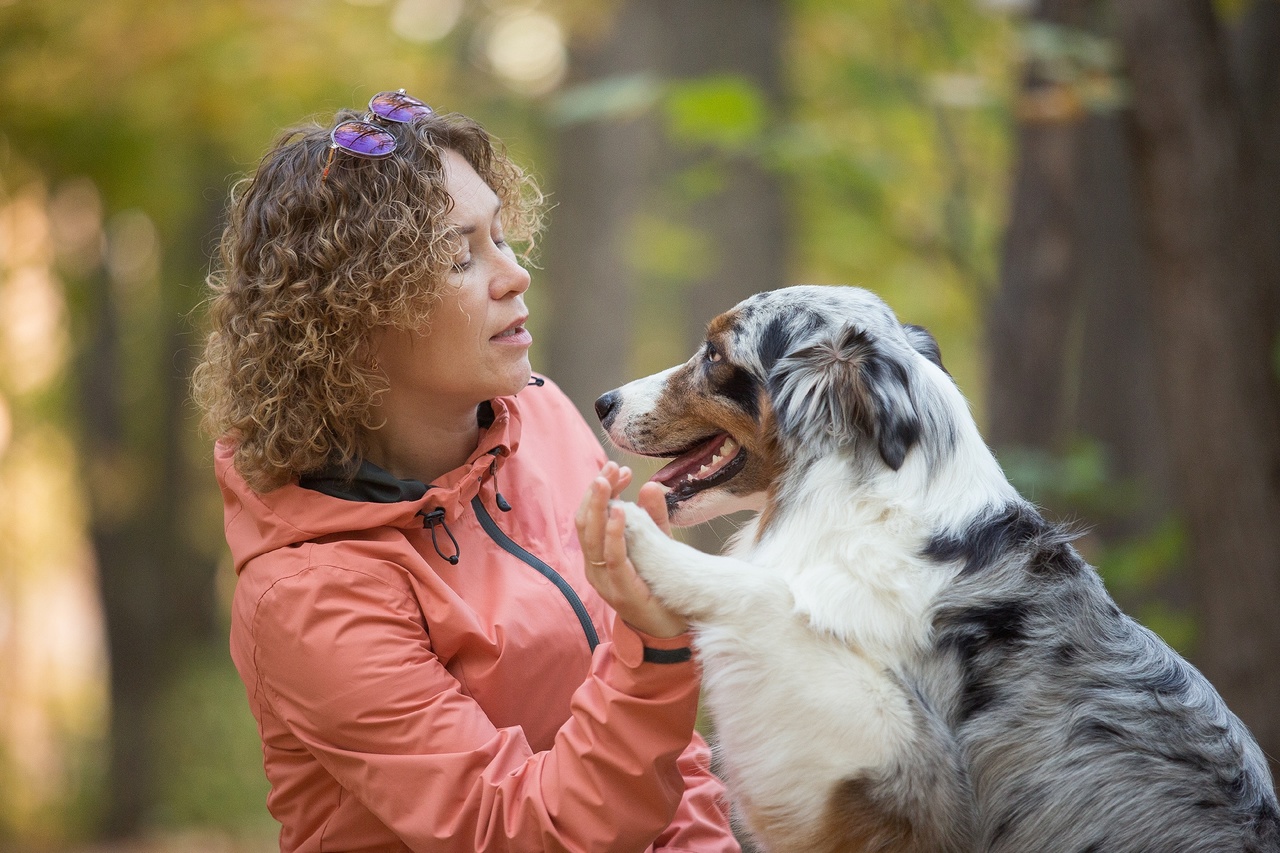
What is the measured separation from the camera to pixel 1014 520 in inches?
99.2

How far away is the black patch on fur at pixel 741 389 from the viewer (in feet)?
9.32

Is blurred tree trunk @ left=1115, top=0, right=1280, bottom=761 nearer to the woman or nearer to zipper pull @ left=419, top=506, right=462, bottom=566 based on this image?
the woman

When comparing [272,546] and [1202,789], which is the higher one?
[272,546]

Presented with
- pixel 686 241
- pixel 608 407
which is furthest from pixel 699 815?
pixel 686 241

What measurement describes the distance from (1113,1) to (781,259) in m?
4.06

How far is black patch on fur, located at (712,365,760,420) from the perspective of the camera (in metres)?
2.84

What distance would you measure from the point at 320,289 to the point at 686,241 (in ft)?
26.9

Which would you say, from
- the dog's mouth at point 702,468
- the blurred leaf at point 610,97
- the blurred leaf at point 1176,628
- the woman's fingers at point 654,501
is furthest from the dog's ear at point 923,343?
the blurred leaf at point 1176,628

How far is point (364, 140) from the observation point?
255cm

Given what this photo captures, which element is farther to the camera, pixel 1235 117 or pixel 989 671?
pixel 1235 117

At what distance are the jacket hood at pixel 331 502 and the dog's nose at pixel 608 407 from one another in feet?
1.48

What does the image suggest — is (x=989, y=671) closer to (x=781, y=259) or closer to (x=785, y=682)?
(x=785, y=682)

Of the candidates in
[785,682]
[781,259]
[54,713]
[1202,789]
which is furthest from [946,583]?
[54,713]

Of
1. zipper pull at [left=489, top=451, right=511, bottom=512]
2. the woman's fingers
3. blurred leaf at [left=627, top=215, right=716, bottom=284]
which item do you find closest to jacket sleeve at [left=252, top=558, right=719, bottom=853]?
the woman's fingers
